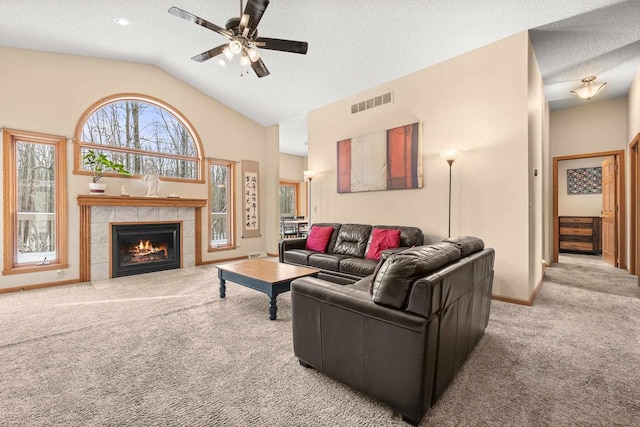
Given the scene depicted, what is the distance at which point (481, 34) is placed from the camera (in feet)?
11.1

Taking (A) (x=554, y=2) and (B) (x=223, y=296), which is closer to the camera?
(A) (x=554, y=2)

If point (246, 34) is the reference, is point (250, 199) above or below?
below

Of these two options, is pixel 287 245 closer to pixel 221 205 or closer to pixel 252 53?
pixel 221 205

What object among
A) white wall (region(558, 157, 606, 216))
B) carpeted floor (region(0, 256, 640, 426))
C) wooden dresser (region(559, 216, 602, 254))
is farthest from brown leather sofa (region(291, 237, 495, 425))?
white wall (region(558, 157, 606, 216))

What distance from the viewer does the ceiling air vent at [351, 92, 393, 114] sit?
15.1 ft

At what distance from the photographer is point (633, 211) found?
15.3ft

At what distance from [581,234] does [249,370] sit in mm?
8117

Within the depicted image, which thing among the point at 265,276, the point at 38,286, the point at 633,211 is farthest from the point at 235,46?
the point at 633,211

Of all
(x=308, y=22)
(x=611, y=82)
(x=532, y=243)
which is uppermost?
(x=308, y=22)

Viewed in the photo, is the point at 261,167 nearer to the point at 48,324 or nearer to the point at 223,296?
the point at 223,296

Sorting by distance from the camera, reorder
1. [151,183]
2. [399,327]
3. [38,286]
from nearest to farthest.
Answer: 1. [399,327]
2. [38,286]
3. [151,183]

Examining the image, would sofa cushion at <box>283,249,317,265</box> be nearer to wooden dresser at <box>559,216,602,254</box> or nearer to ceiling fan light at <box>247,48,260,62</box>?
ceiling fan light at <box>247,48,260,62</box>

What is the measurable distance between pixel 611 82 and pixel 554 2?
110 inches

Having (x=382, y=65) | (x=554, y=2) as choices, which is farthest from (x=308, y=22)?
(x=554, y=2)
